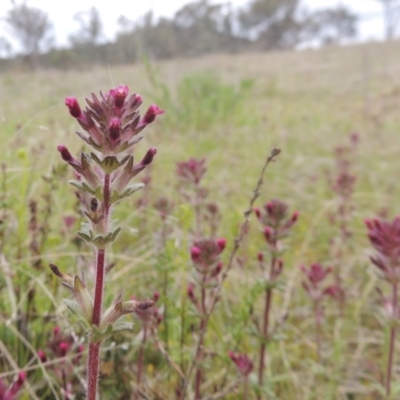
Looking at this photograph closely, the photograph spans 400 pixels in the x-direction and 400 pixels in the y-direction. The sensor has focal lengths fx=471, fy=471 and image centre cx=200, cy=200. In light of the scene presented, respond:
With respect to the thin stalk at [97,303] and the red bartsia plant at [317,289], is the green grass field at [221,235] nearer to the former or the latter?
the red bartsia plant at [317,289]

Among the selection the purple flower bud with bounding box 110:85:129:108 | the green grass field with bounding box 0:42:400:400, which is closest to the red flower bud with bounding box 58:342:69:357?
the green grass field with bounding box 0:42:400:400

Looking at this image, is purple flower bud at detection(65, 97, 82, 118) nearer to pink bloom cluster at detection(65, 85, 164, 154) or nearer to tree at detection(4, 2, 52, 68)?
pink bloom cluster at detection(65, 85, 164, 154)

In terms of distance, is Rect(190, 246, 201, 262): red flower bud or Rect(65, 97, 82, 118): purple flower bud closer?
Rect(65, 97, 82, 118): purple flower bud

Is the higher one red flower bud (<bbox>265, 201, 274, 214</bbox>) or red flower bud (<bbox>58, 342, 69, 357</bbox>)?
red flower bud (<bbox>265, 201, 274, 214</bbox>)

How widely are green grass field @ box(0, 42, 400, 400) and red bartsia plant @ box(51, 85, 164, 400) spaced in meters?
0.24

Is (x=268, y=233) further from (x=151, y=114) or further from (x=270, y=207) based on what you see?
(x=151, y=114)

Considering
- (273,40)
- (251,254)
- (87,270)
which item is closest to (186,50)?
(251,254)

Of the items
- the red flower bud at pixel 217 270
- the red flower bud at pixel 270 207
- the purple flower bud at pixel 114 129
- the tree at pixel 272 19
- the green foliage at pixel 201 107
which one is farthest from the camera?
the tree at pixel 272 19

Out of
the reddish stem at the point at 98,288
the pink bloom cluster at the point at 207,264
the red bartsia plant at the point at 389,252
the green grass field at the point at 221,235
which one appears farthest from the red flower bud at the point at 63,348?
the red bartsia plant at the point at 389,252

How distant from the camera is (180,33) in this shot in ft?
39.1

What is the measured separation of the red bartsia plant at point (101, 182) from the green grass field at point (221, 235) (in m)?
0.24

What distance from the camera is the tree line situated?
487 cm

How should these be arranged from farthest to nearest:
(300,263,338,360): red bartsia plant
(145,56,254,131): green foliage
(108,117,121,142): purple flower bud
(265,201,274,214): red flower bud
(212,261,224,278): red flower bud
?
(145,56,254,131): green foliage < (300,263,338,360): red bartsia plant < (265,201,274,214): red flower bud < (212,261,224,278): red flower bud < (108,117,121,142): purple flower bud

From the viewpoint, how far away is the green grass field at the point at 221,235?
5.75ft
